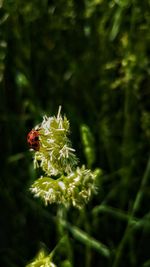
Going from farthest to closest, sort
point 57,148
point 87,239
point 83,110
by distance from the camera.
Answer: point 83,110 < point 87,239 < point 57,148

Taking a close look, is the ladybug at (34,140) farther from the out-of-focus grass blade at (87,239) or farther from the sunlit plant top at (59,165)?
Result: the out-of-focus grass blade at (87,239)

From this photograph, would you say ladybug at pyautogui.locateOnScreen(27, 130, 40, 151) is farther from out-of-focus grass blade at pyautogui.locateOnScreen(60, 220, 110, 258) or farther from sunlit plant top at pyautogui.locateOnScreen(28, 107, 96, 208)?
out-of-focus grass blade at pyautogui.locateOnScreen(60, 220, 110, 258)

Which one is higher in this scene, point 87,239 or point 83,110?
point 83,110

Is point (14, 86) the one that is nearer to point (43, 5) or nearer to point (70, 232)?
point (43, 5)

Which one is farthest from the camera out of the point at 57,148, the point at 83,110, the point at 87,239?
the point at 83,110

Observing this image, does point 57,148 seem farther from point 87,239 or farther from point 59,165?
point 87,239

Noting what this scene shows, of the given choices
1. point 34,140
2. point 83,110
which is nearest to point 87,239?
point 34,140

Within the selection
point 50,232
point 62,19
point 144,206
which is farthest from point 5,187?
point 62,19

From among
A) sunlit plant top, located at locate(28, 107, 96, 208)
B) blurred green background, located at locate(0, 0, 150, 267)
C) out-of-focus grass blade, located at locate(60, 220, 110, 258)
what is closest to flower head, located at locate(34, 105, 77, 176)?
sunlit plant top, located at locate(28, 107, 96, 208)

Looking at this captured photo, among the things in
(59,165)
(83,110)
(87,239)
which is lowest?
(87,239)
